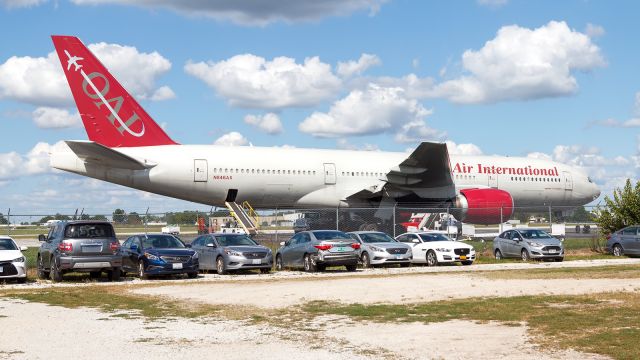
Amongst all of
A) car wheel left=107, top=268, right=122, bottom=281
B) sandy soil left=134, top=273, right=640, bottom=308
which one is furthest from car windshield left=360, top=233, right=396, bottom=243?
car wheel left=107, top=268, right=122, bottom=281

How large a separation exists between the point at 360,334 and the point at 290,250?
15808 millimetres

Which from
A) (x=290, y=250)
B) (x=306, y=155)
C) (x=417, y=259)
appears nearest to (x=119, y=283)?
(x=290, y=250)

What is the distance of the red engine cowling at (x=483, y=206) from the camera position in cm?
3900

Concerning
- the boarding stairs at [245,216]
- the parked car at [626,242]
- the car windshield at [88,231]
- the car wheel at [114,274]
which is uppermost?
the boarding stairs at [245,216]

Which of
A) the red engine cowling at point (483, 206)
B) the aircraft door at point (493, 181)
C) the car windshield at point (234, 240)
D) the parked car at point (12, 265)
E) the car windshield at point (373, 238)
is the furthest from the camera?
the aircraft door at point (493, 181)

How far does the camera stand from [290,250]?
27656 mm

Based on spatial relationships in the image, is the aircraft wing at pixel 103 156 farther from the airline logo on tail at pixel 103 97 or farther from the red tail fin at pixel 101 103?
the airline logo on tail at pixel 103 97

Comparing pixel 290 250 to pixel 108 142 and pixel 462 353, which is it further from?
pixel 462 353

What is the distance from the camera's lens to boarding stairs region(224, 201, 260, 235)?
3669 centimetres

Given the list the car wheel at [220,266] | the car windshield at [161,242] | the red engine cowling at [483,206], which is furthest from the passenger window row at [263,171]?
the car windshield at [161,242]

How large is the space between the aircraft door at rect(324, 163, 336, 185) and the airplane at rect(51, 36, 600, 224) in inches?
1.9

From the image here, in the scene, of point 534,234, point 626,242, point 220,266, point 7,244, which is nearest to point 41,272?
point 7,244

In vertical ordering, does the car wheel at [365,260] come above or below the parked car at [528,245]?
below

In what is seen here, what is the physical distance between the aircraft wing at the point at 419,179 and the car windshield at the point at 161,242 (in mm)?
15847
